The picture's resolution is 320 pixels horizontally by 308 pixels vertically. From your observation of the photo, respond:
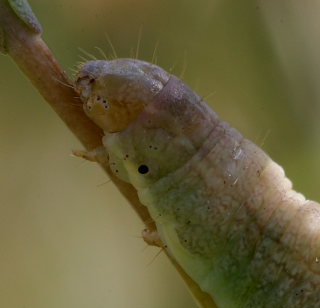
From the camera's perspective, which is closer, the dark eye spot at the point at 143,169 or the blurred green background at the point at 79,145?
the dark eye spot at the point at 143,169

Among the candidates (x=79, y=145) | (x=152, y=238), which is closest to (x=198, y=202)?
(x=152, y=238)

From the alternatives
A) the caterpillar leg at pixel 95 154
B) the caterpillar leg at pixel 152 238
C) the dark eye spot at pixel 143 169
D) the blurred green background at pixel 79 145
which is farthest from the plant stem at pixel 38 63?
the blurred green background at pixel 79 145

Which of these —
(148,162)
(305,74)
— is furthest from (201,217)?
(305,74)

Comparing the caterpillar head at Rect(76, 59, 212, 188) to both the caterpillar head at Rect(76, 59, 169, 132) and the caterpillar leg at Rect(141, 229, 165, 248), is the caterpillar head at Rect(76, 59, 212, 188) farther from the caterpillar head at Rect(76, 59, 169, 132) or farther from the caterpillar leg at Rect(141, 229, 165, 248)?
the caterpillar leg at Rect(141, 229, 165, 248)

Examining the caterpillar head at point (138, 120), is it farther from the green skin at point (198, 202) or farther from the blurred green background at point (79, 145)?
the blurred green background at point (79, 145)

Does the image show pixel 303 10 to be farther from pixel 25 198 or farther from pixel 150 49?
pixel 25 198
